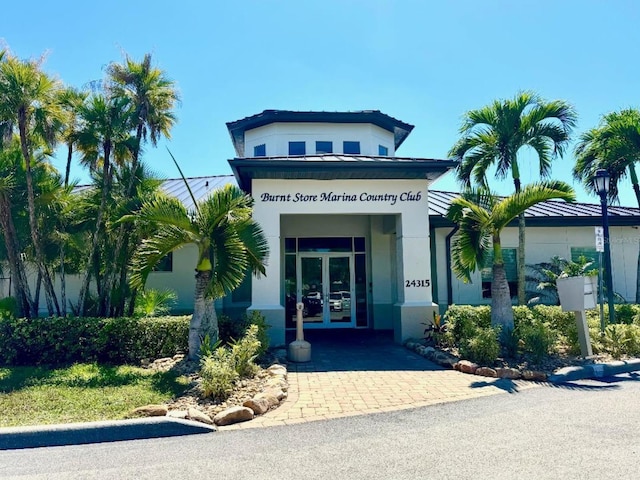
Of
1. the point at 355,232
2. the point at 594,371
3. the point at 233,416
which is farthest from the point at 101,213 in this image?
the point at 594,371

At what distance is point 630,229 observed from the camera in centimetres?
1577

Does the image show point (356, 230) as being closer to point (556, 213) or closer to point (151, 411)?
point (556, 213)

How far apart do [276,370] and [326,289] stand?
6.99 meters

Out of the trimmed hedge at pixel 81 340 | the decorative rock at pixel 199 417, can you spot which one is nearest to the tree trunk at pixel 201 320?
the trimmed hedge at pixel 81 340

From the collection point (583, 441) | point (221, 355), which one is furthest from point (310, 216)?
point (583, 441)

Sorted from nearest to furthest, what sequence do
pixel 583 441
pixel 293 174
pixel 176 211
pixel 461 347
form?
1. pixel 583 441
2. pixel 176 211
3. pixel 461 347
4. pixel 293 174

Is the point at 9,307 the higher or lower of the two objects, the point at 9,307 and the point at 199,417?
the higher

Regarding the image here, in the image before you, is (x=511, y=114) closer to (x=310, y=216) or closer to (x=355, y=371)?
(x=310, y=216)

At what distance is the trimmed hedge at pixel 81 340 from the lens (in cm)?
901

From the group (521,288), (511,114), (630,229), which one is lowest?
(521,288)

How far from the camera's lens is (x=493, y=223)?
996 cm

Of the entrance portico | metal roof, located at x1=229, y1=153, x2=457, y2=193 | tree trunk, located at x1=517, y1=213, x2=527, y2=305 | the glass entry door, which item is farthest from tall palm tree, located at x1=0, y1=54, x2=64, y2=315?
tree trunk, located at x1=517, y1=213, x2=527, y2=305

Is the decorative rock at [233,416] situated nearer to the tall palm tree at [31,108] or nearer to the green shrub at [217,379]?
the green shrub at [217,379]

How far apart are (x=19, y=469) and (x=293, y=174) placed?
27.8 ft
